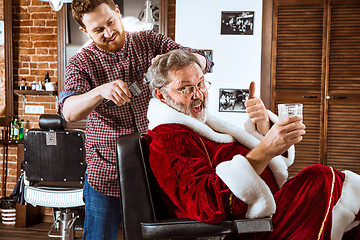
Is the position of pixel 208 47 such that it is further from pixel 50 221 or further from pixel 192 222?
pixel 192 222

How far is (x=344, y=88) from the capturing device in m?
3.83

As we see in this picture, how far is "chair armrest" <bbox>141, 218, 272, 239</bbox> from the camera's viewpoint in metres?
1.33

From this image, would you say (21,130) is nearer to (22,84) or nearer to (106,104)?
(22,84)

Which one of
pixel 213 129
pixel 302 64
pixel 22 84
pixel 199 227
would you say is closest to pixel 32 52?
pixel 22 84

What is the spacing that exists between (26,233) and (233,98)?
8.11 ft

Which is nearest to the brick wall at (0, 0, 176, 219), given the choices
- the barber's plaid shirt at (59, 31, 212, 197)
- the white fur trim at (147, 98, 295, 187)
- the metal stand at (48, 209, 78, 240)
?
the metal stand at (48, 209, 78, 240)

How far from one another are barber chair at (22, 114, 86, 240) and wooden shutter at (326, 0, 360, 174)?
2.40 meters

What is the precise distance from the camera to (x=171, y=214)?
157 cm

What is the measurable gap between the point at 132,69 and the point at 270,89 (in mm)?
2362

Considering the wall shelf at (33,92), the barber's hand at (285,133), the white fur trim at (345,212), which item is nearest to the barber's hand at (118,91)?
the barber's hand at (285,133)

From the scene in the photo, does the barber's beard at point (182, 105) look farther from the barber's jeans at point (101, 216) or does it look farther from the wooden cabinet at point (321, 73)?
the wooden cabinet at point (321, 73)

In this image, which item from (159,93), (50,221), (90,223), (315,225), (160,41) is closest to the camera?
(315,225)

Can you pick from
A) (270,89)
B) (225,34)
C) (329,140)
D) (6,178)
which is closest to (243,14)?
(225,34)

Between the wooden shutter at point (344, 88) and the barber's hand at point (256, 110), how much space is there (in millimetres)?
2226
